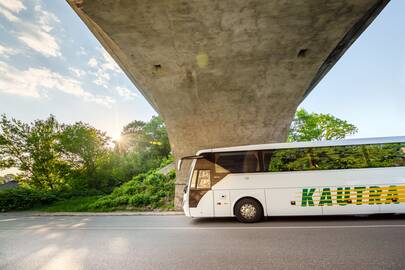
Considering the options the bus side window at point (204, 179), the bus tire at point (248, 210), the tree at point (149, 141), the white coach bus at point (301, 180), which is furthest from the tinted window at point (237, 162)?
the tree at point (149, 141)

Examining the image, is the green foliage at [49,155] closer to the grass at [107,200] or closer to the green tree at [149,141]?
the grass at [107,200]

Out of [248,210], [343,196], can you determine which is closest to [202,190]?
[248,210]

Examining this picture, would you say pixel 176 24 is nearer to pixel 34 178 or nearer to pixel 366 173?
pixel 366 173

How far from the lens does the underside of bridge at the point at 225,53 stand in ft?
19.6

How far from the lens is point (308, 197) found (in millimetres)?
6672

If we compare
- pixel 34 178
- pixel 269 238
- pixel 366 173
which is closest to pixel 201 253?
pixel 269 238

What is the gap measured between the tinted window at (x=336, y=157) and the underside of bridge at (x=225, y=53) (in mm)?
3471

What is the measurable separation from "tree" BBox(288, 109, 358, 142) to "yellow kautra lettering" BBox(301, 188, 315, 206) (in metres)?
34.1

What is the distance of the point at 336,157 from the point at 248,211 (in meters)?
3.53

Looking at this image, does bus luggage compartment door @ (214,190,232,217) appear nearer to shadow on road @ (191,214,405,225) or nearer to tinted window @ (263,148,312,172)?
shadow on road @ (191,214,405,225)

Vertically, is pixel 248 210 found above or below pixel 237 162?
below

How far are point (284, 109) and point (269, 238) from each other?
706 cm

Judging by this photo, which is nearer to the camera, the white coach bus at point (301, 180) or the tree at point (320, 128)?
the white coach bus at point (301, 180)

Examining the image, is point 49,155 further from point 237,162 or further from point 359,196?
point 359,196
